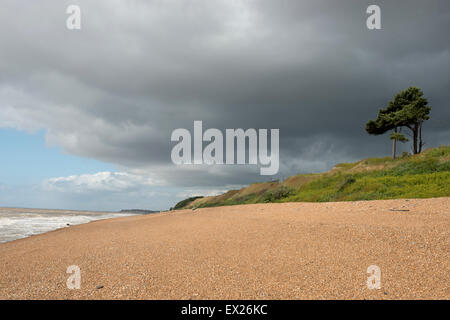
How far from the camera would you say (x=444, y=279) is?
4879mm

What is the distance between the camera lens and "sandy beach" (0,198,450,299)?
16.0ft

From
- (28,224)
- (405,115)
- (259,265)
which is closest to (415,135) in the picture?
(405,115)

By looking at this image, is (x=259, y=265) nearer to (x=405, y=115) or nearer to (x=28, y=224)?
(x=28, y=224)

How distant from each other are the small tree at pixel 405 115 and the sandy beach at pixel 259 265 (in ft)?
112

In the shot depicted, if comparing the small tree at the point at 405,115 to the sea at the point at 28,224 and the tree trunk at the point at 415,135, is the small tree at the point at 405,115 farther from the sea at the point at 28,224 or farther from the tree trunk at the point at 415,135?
the sea at the point at 28,224

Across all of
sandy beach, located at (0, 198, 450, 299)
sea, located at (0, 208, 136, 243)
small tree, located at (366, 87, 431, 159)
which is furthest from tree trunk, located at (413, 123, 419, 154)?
sea, located at (0, 208, 136, 243)

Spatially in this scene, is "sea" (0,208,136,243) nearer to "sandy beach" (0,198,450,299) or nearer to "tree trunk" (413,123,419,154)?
"sandy beach" (0,198,450,299)

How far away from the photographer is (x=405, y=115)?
123ft

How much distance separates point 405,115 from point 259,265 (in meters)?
41.2

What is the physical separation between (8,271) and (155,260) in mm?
3953

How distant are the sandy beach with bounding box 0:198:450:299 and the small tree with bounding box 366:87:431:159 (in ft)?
112

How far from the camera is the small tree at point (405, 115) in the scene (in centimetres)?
3709
